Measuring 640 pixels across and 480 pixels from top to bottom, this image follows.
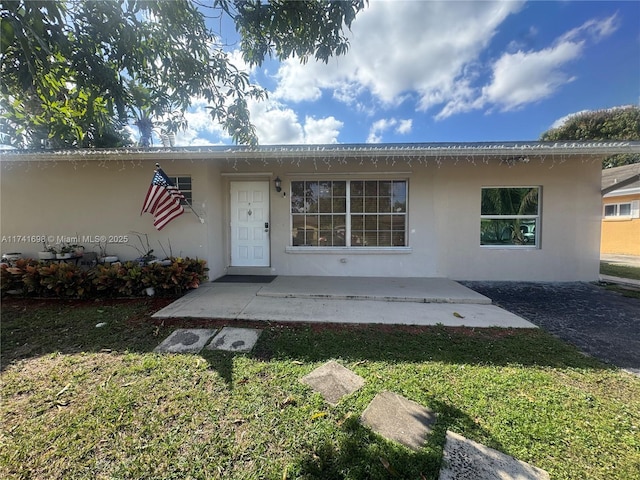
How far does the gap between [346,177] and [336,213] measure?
93cm

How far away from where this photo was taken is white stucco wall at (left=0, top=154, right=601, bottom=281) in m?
6.09

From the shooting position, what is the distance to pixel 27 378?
2570 mm

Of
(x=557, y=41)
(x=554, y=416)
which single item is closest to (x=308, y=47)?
(x=554, y=416)

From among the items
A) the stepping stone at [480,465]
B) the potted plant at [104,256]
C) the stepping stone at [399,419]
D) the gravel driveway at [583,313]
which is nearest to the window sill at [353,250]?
the gravel driveway at [583,313]

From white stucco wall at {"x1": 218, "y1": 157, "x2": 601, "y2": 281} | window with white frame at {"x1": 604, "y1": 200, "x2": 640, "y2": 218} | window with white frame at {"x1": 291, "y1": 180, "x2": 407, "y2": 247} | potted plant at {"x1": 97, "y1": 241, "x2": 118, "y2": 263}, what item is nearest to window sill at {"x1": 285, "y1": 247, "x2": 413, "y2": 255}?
white stucco wall at {"x1": 218, "y1": 157, "x2": 601, "y2": 281}

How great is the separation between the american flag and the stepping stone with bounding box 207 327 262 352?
326 centimetres

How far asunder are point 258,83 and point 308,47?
3.57 feet

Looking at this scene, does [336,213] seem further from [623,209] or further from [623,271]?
[623,209]

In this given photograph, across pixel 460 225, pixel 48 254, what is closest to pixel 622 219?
pixel 460 225

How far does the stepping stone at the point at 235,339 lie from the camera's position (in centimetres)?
317

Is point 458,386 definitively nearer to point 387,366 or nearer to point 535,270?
point 387,366

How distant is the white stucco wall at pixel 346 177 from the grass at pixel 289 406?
3.06 m

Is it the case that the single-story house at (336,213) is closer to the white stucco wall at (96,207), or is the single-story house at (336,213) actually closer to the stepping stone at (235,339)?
the white stucco wall at (96,207)

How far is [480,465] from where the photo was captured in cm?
167
